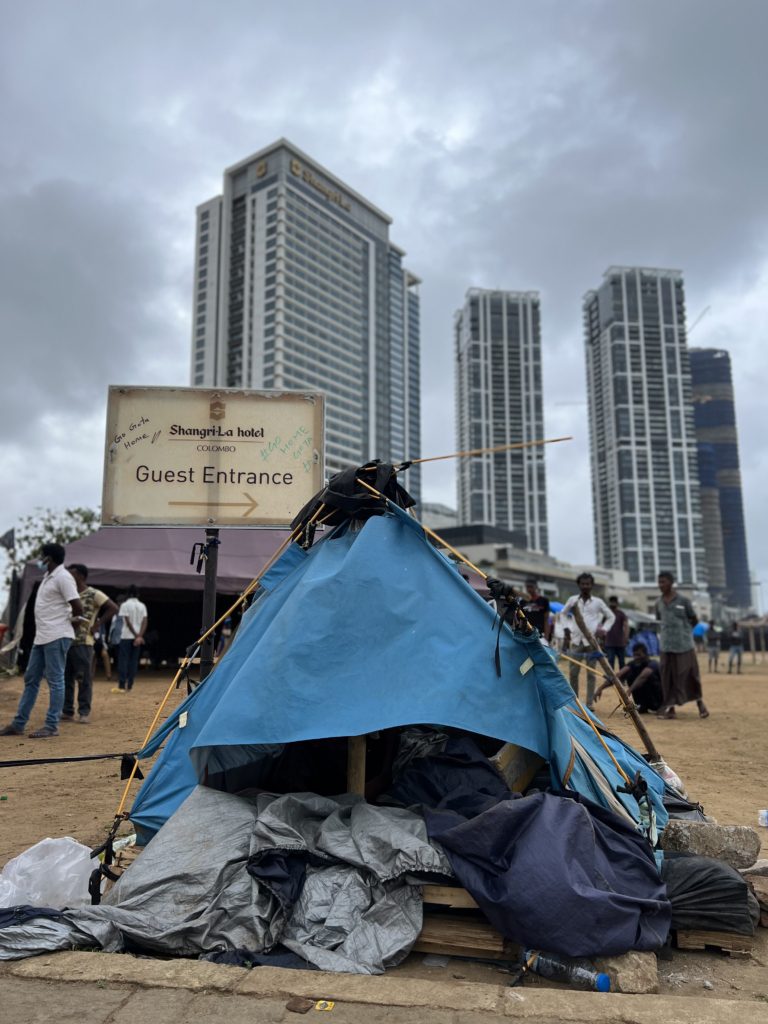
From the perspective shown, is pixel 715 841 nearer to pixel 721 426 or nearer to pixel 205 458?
A: pixel 205 458

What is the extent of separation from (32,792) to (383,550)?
→ 3.52m

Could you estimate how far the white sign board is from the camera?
5785mm

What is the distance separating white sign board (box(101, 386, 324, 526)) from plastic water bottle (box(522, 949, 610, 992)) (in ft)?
11.7

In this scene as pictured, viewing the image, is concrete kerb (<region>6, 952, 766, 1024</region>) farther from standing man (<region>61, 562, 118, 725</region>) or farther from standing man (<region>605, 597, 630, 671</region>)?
standing man (<region>605, 597, 630, 671</region>)

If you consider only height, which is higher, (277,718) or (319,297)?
(319,297)

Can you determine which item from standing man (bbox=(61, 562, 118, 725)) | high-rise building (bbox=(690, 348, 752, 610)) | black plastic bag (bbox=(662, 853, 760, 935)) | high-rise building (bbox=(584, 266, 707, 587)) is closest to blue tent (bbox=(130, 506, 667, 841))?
black plastic bag (bbox=(662, 853, 760, 935))

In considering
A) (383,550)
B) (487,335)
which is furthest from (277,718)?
(487,335)

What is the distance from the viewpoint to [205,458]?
19.2 feet

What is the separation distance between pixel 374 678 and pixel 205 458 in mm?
2897

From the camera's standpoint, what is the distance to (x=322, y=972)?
8.91 ft

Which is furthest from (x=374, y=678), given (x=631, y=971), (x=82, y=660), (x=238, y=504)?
(x=82, y=660)

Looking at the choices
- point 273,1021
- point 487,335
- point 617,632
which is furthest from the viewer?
point 487,335

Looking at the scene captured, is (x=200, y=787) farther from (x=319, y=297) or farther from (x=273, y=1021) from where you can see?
(x=319, y=297)

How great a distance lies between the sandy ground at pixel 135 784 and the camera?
117 inches
